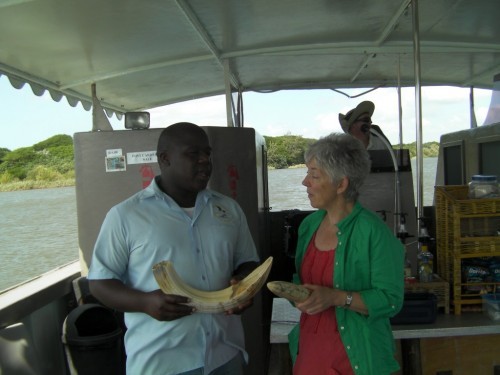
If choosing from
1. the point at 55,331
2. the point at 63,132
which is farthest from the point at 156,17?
the point at 55,331

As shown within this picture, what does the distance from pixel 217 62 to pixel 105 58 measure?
1.24 m

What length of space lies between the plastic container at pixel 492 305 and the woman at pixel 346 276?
0.94 m

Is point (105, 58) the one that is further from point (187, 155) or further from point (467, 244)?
point (467, 244)

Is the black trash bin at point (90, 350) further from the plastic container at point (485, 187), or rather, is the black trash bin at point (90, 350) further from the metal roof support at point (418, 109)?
the plastic container at point (485, 187)

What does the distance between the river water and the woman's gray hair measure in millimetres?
1075

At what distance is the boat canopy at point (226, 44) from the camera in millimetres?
3074

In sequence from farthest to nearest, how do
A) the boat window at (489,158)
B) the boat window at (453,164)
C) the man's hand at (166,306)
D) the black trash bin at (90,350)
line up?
the boat window at (453,164)
the boat window at (489,158)
the black trash bin at (90,350)
the man's hand at (166,306)

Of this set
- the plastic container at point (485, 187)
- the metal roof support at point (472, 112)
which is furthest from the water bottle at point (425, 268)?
the metal roof support at point (472, 112)

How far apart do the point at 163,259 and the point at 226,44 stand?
2.84 m

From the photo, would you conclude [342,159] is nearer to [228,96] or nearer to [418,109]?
[418,109]

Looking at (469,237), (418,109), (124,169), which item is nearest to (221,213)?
(469,237)

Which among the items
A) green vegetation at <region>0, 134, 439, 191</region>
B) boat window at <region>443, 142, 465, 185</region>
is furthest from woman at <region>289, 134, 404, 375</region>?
boat window at <region>443, 142, 465, 185</region>

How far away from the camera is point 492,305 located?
8.16 feet

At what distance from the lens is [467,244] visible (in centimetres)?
262
